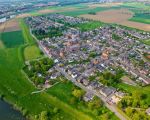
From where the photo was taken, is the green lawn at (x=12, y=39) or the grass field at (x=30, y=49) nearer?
the grass field at (x=30, y=49)

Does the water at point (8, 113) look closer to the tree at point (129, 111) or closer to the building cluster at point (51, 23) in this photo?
the tree at point (129, 111)

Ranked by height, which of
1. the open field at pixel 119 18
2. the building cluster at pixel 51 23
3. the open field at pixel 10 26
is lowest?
the open field at pixel 119 18

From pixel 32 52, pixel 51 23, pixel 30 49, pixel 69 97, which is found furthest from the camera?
pixel 51 23

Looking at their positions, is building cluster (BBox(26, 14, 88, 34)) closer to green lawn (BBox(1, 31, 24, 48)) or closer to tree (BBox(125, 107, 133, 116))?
green lawn (BBox(1, 31, 24, 48))

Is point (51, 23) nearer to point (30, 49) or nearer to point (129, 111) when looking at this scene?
point (30, 49)

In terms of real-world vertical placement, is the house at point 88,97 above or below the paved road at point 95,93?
above

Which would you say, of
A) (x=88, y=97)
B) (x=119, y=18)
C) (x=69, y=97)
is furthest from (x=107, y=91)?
(x=119, y=18)

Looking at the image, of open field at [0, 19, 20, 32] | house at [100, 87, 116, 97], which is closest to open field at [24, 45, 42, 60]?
house at [100, 87, 116, 97]

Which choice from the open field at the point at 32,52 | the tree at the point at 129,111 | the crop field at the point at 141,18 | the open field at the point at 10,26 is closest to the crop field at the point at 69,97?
the tree at the point at 129,111
